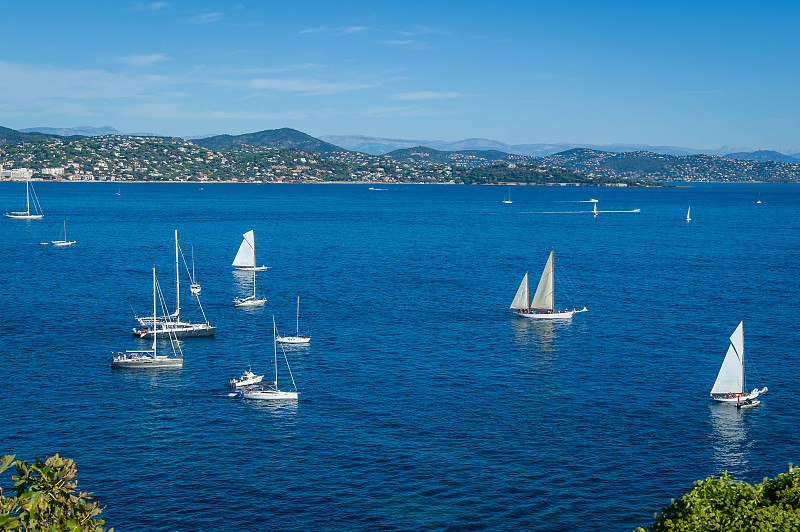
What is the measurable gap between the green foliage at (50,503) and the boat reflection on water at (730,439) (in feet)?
171

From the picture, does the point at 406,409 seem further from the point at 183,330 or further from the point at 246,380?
the point at 183,330

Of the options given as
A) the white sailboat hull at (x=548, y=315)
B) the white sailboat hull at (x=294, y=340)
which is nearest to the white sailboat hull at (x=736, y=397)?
the white sailboat hull at (x=548, y=315)

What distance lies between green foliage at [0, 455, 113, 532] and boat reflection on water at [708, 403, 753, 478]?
2058 inches

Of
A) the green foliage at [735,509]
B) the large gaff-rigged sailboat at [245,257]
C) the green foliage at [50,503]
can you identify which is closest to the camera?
the green foliage at [50,503]

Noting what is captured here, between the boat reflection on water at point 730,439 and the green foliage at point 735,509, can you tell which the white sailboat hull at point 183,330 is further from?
the green foliage at point 735,509

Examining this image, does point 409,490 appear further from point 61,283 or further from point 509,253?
point 509,253

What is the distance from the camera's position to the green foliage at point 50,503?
24.4 m

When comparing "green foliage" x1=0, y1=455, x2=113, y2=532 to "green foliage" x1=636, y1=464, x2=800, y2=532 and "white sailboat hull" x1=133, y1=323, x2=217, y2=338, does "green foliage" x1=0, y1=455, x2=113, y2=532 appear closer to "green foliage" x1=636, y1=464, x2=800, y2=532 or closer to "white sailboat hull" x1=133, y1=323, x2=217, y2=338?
"green foliage" x1=636, y1=464, x2=800, y2=532

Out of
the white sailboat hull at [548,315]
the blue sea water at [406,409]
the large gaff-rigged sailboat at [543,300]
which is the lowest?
the blue sea water at [406,409]

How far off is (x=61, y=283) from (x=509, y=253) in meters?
107

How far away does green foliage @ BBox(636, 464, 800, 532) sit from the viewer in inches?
1315

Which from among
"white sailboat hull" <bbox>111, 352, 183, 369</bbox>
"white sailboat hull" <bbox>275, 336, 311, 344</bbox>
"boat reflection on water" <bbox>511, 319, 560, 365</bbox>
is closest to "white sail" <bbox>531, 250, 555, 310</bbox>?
"boat reflection on water" <bbox>511, 319, 560, 365</bbox>

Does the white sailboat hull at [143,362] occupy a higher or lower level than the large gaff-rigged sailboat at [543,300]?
lower

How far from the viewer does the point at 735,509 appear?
34.5 metres
